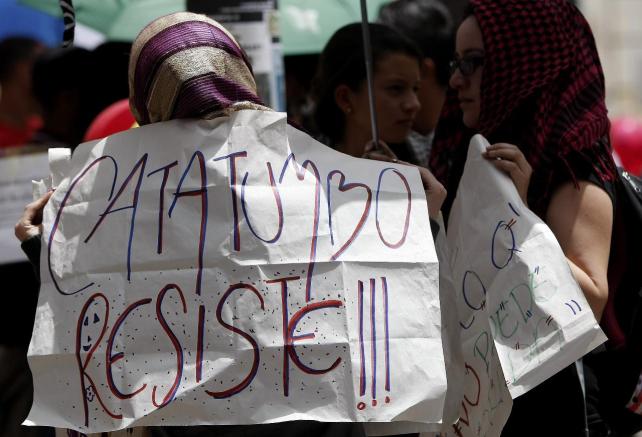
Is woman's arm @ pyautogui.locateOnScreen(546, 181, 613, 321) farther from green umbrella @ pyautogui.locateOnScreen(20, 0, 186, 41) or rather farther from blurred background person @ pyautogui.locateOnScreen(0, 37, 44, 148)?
blurred background person @ pyautogui.locateOnScreen(0, 37, 44, 148)

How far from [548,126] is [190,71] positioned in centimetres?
99

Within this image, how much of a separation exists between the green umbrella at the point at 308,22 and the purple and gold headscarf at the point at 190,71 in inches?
103

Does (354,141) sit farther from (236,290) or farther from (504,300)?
(236,290)

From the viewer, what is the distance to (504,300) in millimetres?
2740

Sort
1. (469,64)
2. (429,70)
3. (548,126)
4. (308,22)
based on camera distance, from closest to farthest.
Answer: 1. (548,126)
2. (469,64)
3. (429,70)
4. (308,22)

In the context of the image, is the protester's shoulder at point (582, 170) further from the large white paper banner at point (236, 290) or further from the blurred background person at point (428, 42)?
the blurred background person at point (428, 42)

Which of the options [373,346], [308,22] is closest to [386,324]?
[373,346]

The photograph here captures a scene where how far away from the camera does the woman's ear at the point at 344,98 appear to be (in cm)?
397

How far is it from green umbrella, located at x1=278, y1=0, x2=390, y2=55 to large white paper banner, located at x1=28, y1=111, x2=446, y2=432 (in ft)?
8.87

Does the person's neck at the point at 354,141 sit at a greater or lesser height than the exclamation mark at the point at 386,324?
greater

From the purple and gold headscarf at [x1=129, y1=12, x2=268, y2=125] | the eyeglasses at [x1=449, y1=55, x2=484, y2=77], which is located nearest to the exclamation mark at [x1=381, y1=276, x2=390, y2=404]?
the purple and gold headscarf at [x1=129, y1=12, x2=268, y2=125]

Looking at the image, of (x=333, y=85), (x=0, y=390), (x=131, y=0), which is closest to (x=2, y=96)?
(x=131, y=0)

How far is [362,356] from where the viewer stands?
98.4 inches

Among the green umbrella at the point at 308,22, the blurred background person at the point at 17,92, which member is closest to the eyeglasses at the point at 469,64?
the green umbrella at the point at 308,22
